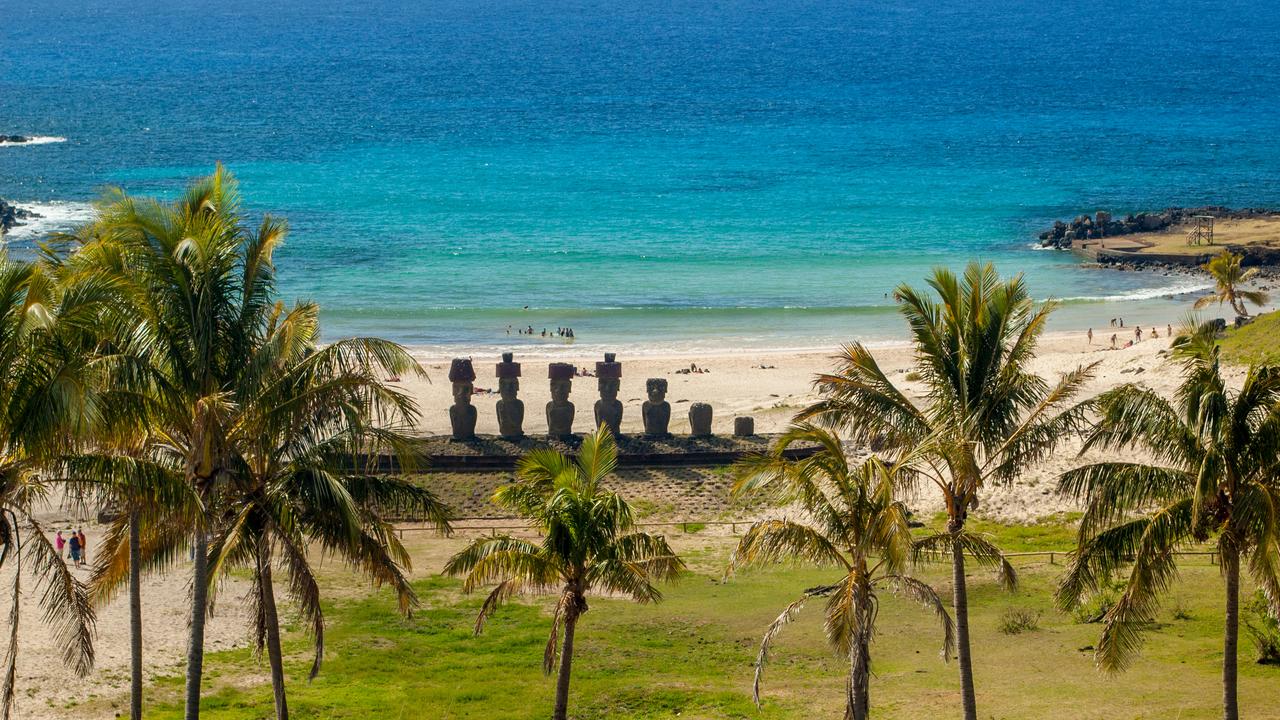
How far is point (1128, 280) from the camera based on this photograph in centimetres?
7738

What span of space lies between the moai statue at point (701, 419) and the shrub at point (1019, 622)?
15529 mm

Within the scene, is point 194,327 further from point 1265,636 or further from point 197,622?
point 1265,636

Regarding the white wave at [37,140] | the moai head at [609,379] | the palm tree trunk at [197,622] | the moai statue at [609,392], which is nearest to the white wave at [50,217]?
the white wave at [37,140]

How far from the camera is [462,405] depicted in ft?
140

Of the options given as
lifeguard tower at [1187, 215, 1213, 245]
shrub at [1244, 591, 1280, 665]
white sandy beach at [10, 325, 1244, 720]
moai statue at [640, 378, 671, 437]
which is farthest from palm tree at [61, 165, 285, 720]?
lifeguard tower at [1187, 215, 1213, 245]

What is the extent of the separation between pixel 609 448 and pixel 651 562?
1.99 meters

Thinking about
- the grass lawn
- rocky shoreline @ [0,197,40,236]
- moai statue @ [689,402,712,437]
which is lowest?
the grass lawn

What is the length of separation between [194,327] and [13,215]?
8328 cm

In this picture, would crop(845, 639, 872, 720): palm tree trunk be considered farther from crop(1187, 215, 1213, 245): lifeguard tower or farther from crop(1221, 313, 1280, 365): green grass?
crop(1187, 215, 1213, 245): lifeguard tower

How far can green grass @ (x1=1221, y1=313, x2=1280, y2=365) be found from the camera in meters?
41.8

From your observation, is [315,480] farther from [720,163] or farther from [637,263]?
[720,163]

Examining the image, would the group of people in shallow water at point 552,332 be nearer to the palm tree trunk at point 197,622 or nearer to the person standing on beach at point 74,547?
the person standing on beach at point 74,547

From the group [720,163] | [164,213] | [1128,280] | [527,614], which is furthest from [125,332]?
[720,163]

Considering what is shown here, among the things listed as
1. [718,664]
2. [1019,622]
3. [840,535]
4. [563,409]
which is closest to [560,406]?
[563,409]
